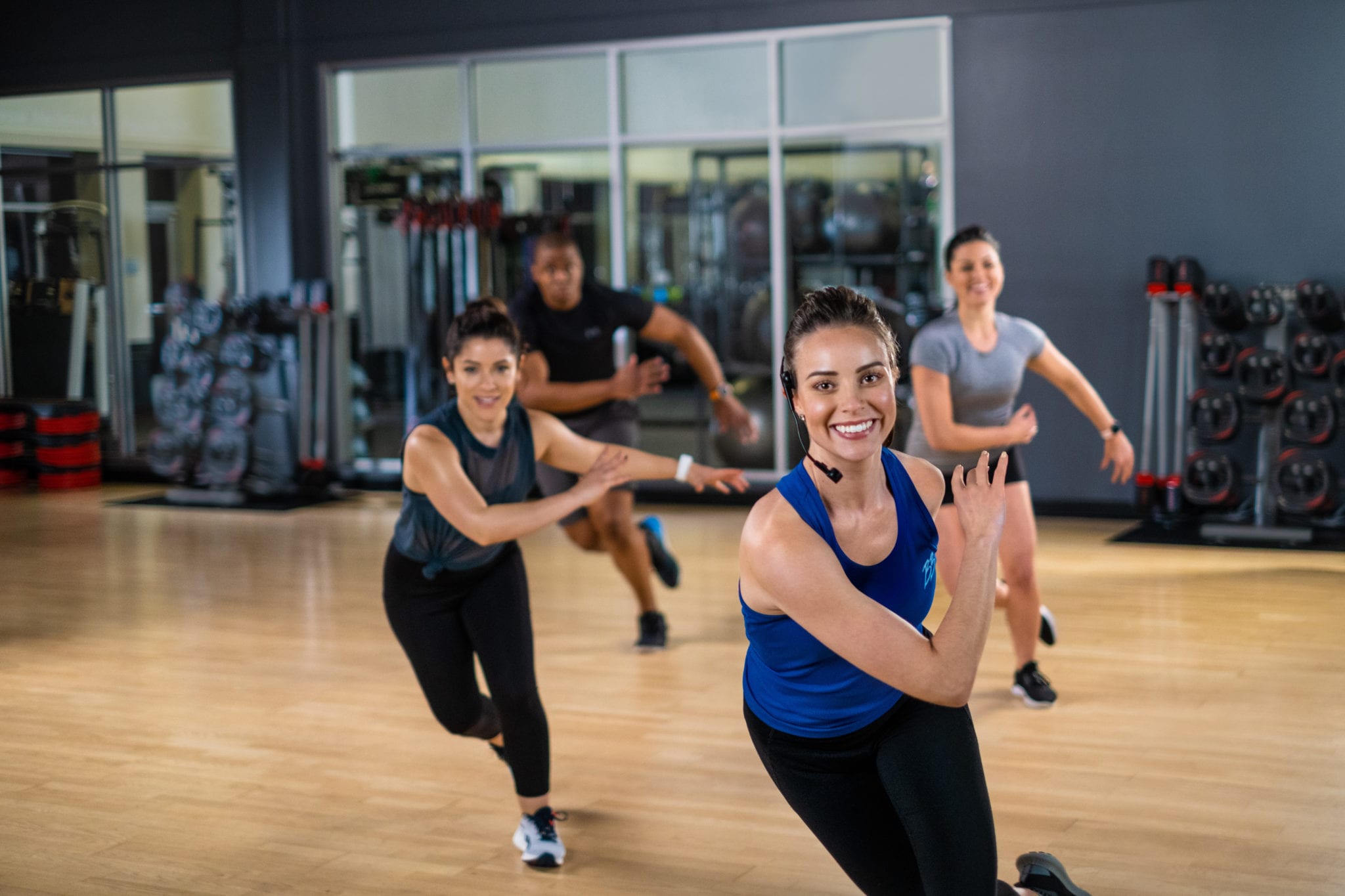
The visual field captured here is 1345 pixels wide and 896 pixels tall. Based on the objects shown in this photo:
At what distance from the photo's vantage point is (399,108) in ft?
32.1

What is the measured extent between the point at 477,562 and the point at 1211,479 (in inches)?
202

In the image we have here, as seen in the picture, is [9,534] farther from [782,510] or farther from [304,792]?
[782,510]

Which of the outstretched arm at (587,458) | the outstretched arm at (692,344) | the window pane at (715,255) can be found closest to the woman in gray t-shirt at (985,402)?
the outstretched arm at (692,344)

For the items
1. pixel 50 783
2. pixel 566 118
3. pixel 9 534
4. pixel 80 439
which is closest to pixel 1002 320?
pixel 50 783

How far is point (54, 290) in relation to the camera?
11.0m

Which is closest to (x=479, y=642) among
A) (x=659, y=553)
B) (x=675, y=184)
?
(x=659, y=553)

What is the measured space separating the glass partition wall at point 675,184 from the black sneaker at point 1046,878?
6.09 meters

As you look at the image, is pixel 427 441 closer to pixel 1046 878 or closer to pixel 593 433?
pixel 1046 878

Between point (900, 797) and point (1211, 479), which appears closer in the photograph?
point (900, 797)

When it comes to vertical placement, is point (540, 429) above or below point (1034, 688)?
above

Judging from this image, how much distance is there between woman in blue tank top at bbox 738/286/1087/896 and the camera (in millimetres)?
2107

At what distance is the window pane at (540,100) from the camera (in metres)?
9.24

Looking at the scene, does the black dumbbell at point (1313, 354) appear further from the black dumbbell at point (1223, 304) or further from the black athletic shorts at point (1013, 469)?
the black athletic shorts at point (1013, 469)

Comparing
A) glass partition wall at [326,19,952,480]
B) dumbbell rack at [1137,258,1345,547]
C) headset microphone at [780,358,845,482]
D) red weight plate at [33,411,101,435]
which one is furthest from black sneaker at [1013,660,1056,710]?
red weight plate at [33,411,101,435]
